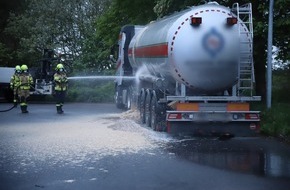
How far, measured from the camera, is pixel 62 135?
40.0 feet

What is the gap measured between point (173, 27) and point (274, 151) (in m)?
3.59

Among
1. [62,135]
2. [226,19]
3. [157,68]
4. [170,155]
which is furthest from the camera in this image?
[157,68]

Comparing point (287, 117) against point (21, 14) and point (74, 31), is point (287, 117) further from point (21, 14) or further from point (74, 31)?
point (21, 14)

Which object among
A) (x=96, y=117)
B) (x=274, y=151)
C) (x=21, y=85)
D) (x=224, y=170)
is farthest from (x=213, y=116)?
(x=21, y=85)

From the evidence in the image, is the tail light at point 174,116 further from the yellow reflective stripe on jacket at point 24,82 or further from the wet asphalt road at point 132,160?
the yellow reflective stripe on jacket at point 24,82

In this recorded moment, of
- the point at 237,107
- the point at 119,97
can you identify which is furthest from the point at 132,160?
the point at 119,97

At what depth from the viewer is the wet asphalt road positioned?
7.07 meters

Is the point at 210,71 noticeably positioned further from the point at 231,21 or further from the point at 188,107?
the point at 231,21

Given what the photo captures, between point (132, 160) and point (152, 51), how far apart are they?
520cm

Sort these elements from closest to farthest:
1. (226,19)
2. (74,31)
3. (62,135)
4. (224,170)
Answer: (224,170) → (226,19) → (62,135) → (74,31)

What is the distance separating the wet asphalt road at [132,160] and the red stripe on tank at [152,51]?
2.03m

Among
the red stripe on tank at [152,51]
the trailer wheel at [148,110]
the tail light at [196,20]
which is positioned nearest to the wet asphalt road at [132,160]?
the trailer wheel at [148,110]

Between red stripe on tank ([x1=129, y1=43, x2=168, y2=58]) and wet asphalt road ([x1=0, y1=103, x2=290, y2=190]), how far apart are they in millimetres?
2032

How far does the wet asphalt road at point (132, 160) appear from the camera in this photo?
7.07m
